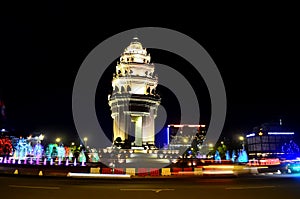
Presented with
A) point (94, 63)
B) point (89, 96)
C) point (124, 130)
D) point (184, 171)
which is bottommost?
point (184, 171)

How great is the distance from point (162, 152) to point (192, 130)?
76024mm

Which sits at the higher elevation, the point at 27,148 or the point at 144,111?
the point at 144,111

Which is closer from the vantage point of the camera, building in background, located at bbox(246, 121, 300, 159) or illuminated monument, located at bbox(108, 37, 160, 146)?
illuminated monument, located at bbox(108, 37, 160, 146)

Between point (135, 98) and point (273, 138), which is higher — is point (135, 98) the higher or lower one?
the higher one

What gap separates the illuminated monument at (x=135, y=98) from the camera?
2224 inches

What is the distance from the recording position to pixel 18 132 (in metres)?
104

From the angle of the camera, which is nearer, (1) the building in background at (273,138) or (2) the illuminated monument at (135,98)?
(2) the illuminated monument at (135,98)

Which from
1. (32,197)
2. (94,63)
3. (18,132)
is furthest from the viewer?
(18,132)

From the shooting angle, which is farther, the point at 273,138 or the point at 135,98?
the point at 273,138

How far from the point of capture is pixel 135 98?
5638 centimetres

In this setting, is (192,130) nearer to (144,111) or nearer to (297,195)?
(144,111)

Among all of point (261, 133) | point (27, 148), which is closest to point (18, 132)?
point (27, 148)

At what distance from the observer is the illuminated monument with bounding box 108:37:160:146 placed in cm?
5650

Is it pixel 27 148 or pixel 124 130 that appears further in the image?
pixel 27 148
